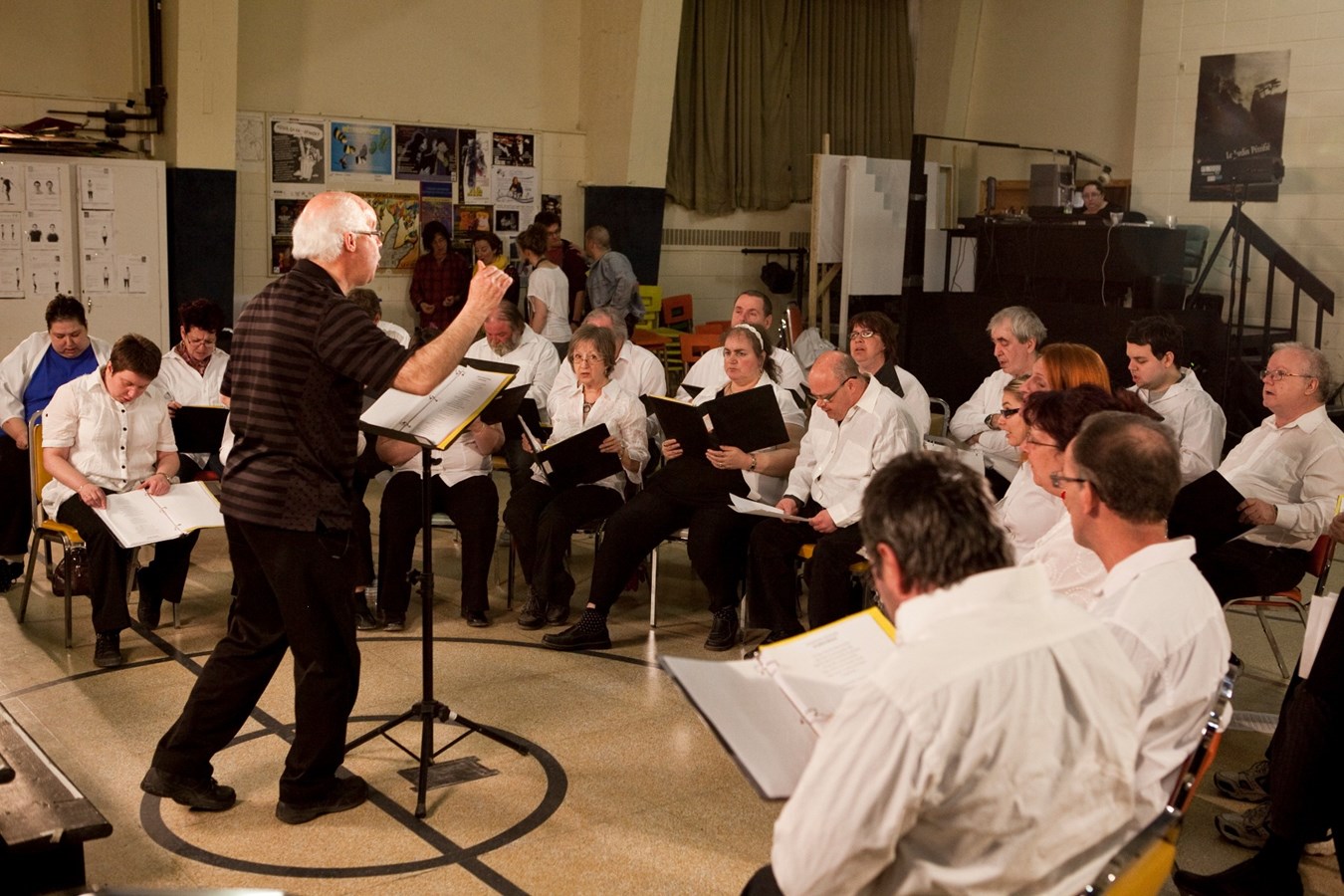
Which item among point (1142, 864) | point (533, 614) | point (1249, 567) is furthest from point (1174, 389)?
point (1142, 864)

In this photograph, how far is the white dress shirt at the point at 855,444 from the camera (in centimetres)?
474

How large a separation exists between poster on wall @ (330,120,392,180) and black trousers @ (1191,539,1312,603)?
7594 millimetres

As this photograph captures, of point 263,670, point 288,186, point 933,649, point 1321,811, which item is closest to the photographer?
point 933,649

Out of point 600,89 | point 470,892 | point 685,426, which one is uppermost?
point 600,89

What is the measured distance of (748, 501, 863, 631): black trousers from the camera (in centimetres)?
463

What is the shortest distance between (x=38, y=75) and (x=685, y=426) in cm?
609

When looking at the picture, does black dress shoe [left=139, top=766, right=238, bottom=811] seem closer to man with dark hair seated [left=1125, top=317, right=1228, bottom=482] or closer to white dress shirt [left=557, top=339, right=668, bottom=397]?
white dress shirt [left=557, top=339, right=668, bottom=397]

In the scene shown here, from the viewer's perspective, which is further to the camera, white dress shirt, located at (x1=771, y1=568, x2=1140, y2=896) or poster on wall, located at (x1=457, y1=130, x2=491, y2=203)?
poster on wall, located at (x1=457, y1=130, x2=491, y2=203)

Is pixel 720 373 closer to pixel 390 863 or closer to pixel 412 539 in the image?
pixel 412 539

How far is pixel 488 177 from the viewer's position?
10781 mm

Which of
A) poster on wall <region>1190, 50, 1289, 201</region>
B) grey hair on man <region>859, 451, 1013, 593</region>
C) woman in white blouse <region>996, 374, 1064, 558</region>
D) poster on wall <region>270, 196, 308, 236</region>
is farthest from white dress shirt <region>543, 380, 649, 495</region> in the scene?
poster on wall <region>1190, 50, 1289, 201</region>

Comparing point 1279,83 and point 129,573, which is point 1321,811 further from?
point 1279,83

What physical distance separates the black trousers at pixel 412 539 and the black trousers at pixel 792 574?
1110 mm

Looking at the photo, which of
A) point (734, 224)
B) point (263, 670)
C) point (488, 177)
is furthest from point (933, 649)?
point (734, 224)
